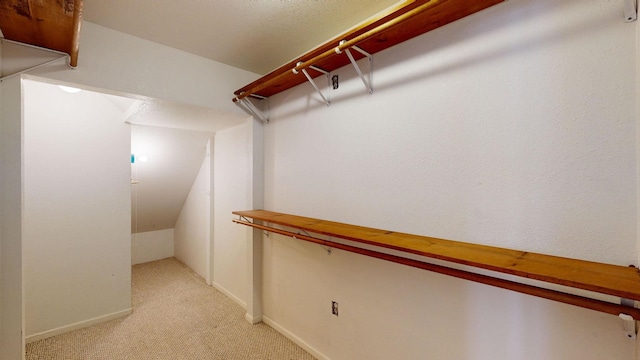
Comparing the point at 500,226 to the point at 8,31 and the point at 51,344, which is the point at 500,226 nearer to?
the point at 8,31

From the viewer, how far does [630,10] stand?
88 centimetres

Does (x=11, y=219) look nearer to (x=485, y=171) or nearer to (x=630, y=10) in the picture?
(x=485, y=171)

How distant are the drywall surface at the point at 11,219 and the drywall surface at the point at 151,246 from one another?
9.56ft

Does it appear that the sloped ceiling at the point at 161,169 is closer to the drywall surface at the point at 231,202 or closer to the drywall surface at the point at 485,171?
the drywall surface at the point at 231,202

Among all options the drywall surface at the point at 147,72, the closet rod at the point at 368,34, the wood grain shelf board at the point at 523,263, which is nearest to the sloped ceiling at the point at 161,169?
the drywall surface at the point at 147,72

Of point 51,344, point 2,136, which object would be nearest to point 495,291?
point 2,136

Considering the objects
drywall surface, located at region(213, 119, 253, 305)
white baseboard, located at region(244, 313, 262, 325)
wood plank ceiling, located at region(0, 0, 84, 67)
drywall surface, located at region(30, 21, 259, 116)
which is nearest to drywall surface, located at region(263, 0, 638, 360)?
white baseboard, located at region(244, 313, 262, 325)

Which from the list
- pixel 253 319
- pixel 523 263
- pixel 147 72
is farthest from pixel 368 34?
pixel 253 319

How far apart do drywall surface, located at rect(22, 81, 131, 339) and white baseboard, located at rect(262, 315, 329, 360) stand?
1507 millimetres

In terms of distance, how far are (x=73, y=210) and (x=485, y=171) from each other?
3.28m

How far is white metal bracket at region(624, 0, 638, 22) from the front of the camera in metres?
0.87

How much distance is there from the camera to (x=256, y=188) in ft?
8.09

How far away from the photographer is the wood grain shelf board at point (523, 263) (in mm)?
761

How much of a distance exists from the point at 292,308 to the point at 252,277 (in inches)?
20.8
